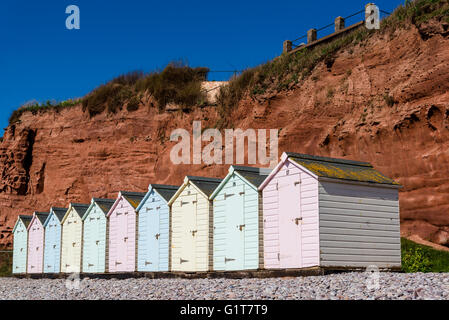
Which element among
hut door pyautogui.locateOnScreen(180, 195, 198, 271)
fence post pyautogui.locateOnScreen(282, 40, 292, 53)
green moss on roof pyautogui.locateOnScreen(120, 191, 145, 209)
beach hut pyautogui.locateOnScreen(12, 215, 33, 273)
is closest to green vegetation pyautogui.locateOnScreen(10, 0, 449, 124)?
fence post pyautogui.locateOnScreen(282, 40, 292, 53)

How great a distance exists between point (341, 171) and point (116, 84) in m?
28.4

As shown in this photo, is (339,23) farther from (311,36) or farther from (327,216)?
(327,216)

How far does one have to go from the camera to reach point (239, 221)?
19188mm

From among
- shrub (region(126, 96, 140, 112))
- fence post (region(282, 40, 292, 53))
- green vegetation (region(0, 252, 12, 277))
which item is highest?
fence post (region(282, 40, 292, 53))

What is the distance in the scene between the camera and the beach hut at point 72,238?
2848 centimetres

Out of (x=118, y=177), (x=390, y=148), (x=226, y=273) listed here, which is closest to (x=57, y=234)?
(x=118, y=177)

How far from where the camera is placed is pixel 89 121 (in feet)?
140

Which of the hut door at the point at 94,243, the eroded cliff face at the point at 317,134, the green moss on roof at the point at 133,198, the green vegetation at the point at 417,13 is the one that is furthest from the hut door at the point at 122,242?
the green vegetation at the point at 417,13

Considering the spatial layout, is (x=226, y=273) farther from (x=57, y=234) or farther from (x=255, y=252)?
(x=57, y=234)

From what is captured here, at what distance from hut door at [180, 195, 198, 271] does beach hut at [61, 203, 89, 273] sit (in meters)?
8.75

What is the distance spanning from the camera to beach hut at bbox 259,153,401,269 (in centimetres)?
1650

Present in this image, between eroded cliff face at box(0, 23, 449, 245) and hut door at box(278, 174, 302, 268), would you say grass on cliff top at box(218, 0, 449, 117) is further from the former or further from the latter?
hut door at box(278, 174, 302, 268)

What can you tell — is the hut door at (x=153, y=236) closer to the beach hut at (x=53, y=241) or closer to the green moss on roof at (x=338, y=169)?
the green moss on roof at (x=338, y=169)

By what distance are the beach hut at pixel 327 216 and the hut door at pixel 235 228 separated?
3.34ft
